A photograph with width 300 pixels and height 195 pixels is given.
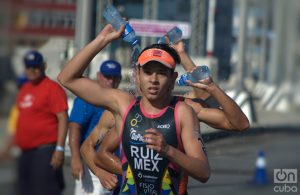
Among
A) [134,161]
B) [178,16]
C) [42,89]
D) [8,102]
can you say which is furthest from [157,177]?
[178,16]

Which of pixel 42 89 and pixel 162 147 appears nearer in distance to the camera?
pixel 162 147

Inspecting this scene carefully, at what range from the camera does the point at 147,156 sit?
16.6 feet

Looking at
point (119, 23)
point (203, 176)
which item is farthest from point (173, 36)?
point (203, 176)

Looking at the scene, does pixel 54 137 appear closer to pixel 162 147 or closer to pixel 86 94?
pixel 86 94

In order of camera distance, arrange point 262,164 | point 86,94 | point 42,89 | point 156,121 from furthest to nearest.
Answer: point 262,164, point 42,89, point 86,94, point 156,121

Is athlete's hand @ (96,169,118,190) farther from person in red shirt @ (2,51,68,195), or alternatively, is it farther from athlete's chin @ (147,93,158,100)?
person in red shirt @ (2,51,68,195)

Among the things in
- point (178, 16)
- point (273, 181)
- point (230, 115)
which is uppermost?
point (178, 16)

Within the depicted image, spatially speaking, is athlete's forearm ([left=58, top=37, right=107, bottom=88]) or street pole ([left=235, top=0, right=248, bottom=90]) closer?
athlete's forearm ([left=58, top=37, right=107, bottom=88])

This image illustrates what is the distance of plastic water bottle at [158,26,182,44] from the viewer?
6355 millimetres

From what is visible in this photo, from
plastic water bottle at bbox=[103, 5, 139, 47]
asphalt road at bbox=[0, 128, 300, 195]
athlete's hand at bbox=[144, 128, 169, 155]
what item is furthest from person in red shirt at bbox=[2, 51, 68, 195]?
athlete's hand at bbox=[144, 128, 169, 155]

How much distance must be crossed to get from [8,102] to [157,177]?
1.09 m

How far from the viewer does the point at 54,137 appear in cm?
875

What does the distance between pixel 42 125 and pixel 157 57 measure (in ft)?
12.5

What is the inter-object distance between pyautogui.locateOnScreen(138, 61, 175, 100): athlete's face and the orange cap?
0.07ft
